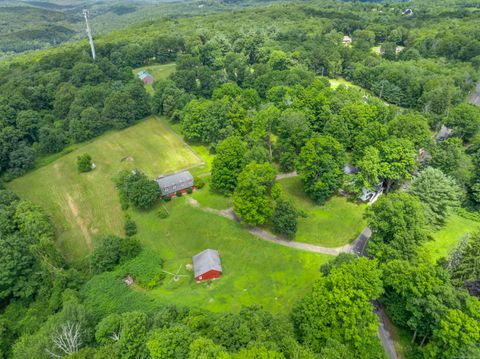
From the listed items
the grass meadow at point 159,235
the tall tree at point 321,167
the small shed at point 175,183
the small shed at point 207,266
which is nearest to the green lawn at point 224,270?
the grass meadow at point 159,235

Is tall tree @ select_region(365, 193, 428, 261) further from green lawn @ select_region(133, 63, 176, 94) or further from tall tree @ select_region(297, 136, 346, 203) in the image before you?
green lawn @ select_region(133, 63, 176, 94)

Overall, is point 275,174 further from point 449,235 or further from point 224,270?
point 449,235

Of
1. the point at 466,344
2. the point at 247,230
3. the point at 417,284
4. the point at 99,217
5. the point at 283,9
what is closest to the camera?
the point at 466,344

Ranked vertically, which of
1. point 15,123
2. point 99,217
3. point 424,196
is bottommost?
point 99,217

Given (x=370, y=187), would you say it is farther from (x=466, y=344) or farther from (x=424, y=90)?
(x=424, y=90)

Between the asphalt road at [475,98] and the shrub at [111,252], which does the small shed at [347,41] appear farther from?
the shrub at [111,252]

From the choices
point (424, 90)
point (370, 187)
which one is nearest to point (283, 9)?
point (424, 90)
